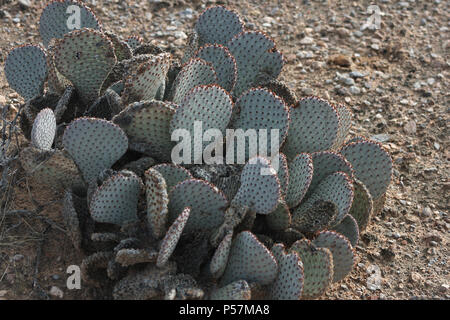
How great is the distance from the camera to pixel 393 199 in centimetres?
358

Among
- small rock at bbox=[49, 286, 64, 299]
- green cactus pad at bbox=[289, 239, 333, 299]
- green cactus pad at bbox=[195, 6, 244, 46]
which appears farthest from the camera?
green cactus pad at bbox=[195, 6, 244, 46]

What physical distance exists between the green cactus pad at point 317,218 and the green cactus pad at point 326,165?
0.53ft

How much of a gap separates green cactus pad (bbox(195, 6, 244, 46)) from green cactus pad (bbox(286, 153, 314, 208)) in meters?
1.01

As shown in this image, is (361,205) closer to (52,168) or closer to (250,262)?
(250,262)

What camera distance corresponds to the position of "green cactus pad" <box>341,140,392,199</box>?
3.08 metres

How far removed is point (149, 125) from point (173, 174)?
28 centimetres

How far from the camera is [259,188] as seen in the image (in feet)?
8.73

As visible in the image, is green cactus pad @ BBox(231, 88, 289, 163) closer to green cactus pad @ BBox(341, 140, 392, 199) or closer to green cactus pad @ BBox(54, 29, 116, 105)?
green cactus pad @ BBox(341, 140, 392, 199)

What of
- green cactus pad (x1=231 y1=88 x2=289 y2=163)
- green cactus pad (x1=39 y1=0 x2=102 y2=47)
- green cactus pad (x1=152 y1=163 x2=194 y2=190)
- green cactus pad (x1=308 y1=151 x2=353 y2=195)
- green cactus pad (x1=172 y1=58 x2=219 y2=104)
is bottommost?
green cactus pad (x1=308 y1=151 x2=353 y2=195)

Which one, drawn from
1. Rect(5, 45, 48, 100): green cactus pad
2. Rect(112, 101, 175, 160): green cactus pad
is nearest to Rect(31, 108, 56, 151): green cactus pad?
Rect(112, 101, 175, 160): green cactus pad

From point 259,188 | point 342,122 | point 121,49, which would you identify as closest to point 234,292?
point 259,188
